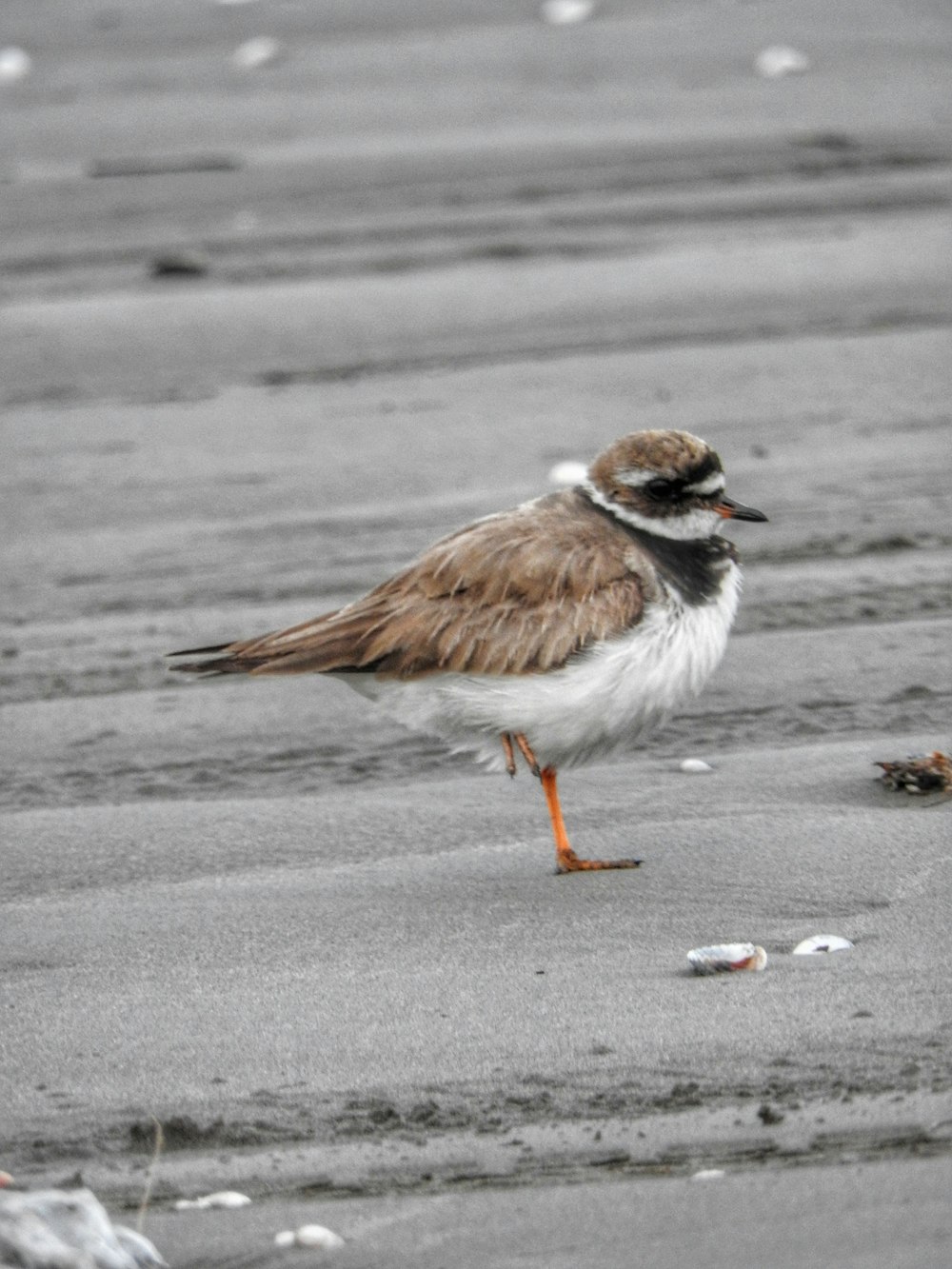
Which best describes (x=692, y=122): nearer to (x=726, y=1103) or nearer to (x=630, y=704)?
(x=630, y=704)

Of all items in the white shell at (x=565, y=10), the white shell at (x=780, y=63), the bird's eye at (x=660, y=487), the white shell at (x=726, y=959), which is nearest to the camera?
the white shell at (x=726, y=959)

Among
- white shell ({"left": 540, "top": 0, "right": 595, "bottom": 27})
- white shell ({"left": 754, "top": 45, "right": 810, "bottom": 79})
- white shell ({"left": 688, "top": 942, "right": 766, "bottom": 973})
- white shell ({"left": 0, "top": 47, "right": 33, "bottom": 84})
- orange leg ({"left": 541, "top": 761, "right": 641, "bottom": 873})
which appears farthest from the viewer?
white shell ({"left": 540, "top": 0, "right": 595, "bottom": 27})

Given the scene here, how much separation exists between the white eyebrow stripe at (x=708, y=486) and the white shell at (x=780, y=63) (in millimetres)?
6784

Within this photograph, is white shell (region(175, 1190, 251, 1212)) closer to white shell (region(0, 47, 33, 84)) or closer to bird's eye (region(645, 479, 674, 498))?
bird's eye (region(645, 479, 674, 498))

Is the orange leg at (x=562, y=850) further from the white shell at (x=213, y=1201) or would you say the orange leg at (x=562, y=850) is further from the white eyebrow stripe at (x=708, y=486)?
the white shell at (x=213, y=1201)

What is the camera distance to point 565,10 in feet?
39.3

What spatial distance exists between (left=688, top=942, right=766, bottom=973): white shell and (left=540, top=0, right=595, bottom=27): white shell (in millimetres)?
9176

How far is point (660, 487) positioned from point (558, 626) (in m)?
0.46

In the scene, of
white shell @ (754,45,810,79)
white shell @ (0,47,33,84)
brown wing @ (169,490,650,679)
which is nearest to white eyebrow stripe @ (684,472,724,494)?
brown wing @ (169,490,650,679)

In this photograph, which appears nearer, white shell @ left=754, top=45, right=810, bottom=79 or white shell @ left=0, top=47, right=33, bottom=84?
white shell @ left=754, top=45, right=810, bottom=79

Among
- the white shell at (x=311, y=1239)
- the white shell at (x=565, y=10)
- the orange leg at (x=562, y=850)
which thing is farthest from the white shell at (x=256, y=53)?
the white shell at (x=311, y=1239)

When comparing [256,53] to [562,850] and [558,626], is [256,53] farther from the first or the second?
[562,850]

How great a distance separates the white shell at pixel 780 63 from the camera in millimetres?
10812

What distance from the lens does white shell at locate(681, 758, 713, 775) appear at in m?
4.53
